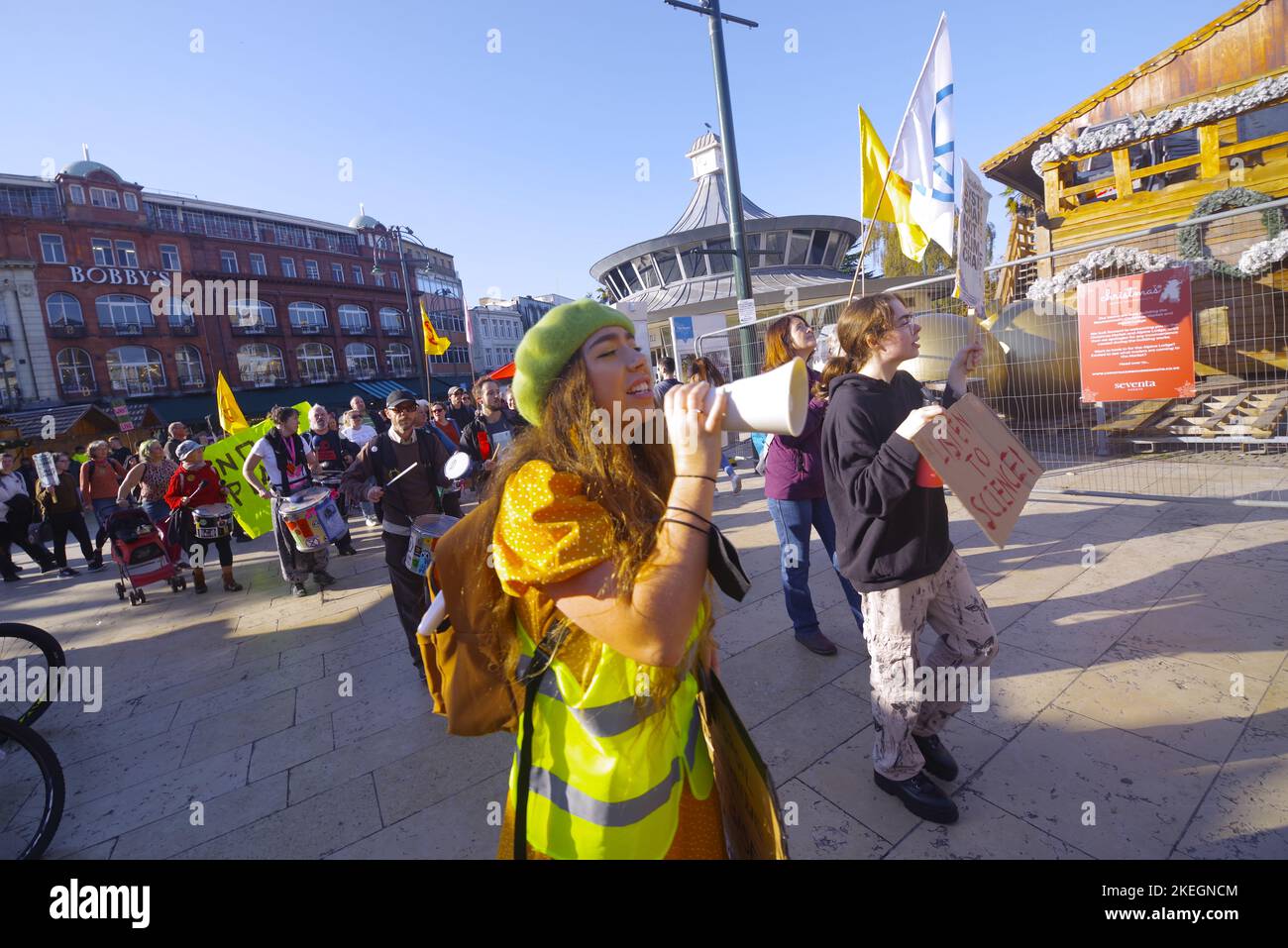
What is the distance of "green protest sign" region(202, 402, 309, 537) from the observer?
24.3 ft

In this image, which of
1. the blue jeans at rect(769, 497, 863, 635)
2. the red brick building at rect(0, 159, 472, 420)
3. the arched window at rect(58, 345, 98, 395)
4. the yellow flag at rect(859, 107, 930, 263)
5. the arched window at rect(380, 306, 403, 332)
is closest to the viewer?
the blue jeans at rect(769, 497, 863, 635)

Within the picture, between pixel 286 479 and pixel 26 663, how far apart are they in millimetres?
2790

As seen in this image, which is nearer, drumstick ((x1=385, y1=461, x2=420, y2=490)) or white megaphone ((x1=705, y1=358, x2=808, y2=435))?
white megaphone ((x1=705, y1=358, x2=808, y2=435))

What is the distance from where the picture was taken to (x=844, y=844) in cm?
225

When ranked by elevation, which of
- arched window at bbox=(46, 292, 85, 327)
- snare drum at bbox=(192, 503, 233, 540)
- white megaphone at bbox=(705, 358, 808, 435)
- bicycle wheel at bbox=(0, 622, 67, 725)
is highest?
arched window at bbox=(46, 292, 85, 327)

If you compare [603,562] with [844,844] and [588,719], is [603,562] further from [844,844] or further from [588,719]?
[844,844]

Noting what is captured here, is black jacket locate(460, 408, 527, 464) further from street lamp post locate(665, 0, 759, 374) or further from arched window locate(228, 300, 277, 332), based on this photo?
arched window locate(228, 300, 277, 332)

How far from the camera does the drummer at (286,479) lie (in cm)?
621

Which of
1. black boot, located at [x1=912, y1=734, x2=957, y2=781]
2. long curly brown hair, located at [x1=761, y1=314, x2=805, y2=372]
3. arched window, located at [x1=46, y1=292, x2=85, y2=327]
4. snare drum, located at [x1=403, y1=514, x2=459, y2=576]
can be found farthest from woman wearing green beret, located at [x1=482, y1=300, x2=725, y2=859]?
arched window, located at [x1=46, y1=292, x2=85, y2=327]

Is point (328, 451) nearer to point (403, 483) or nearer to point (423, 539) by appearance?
point (403, 483)

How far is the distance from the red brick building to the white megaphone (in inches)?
1127

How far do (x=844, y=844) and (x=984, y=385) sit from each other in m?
6.66

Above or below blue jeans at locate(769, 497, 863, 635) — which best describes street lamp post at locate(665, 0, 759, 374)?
above
